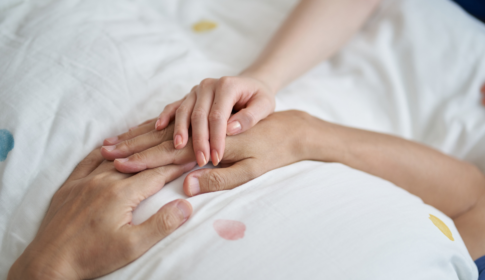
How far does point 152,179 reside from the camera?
1.89 feet

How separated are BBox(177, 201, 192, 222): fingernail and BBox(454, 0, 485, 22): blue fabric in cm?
122

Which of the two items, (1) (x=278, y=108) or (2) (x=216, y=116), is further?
(1) (x=278, y=108)

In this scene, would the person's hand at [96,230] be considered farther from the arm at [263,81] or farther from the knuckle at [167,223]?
the arm at [263,81]

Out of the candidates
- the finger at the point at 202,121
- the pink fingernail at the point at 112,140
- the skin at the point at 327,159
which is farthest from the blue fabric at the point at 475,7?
the pink fingernail at the point at 112,140

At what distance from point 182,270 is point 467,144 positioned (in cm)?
86

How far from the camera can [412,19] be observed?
1024 millimetres

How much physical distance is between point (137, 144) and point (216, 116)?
0.16m

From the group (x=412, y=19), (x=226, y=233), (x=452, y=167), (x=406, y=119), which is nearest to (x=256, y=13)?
(x=412, y=19)

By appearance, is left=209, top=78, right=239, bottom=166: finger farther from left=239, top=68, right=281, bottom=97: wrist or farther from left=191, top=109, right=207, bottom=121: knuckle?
left=239, top=68, right=281, bottom=97: wrist

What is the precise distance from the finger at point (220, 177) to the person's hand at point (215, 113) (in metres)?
0.02

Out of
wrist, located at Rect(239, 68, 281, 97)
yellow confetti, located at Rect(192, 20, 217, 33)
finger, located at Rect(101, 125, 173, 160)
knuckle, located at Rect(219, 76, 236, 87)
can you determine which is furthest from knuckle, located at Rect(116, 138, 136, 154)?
yellow confetti, located at Rect(192, 20, 217, 33)

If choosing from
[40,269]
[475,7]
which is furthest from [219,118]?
[475,7]

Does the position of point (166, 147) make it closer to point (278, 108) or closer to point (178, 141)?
point (178, 141)

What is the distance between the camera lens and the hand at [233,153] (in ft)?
1.93
